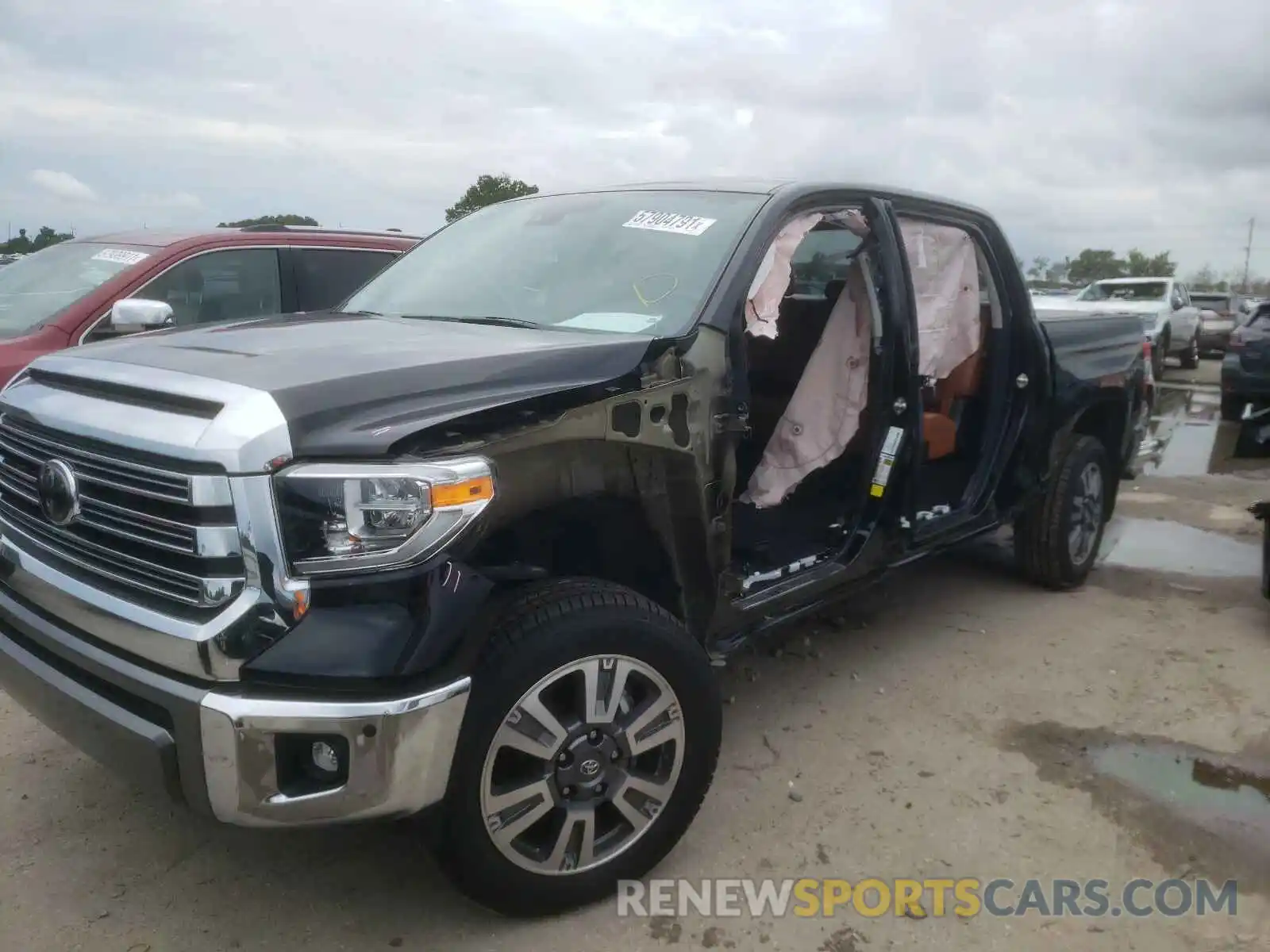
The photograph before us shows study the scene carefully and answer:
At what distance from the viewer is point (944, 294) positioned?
450 cm

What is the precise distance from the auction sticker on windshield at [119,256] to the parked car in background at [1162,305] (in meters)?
15.4

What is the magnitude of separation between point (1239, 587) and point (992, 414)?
76.3 inches

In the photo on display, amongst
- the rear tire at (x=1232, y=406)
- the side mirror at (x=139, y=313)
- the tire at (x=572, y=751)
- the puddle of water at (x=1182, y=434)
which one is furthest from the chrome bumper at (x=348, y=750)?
the rear tire at (x=1232, y=406)

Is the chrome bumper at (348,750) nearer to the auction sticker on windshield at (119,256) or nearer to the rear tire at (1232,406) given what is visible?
the auction sticker on windshield at (119,256)

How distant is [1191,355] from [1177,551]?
15288mm

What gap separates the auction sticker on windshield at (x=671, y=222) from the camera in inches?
130

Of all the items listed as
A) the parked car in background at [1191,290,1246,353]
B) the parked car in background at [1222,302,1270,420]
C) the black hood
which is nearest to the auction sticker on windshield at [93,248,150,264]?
the black hood

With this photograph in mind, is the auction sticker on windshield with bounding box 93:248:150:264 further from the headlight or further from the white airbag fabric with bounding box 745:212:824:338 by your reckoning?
the headlight

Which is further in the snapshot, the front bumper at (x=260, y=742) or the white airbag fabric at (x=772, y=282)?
the white airbag fabric at (x=772, y=282)

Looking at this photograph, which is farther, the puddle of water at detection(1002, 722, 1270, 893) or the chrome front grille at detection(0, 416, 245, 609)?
the puddle of water at detection(1002, 722, 1270, 893)

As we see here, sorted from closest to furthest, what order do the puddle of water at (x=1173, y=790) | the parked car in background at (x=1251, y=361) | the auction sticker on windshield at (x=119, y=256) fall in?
1. the puddle of water at (x=1173, y=790)
2. the auction sticker on windshield at (x=119, y=256)
3. the parked car in background at (x=1251, y=361)

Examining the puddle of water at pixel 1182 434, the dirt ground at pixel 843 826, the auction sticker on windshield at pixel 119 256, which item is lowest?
the puddle of water at pixel 1182 434

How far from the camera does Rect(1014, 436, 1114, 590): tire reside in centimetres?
504

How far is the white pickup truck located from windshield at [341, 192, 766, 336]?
50.3 feet
